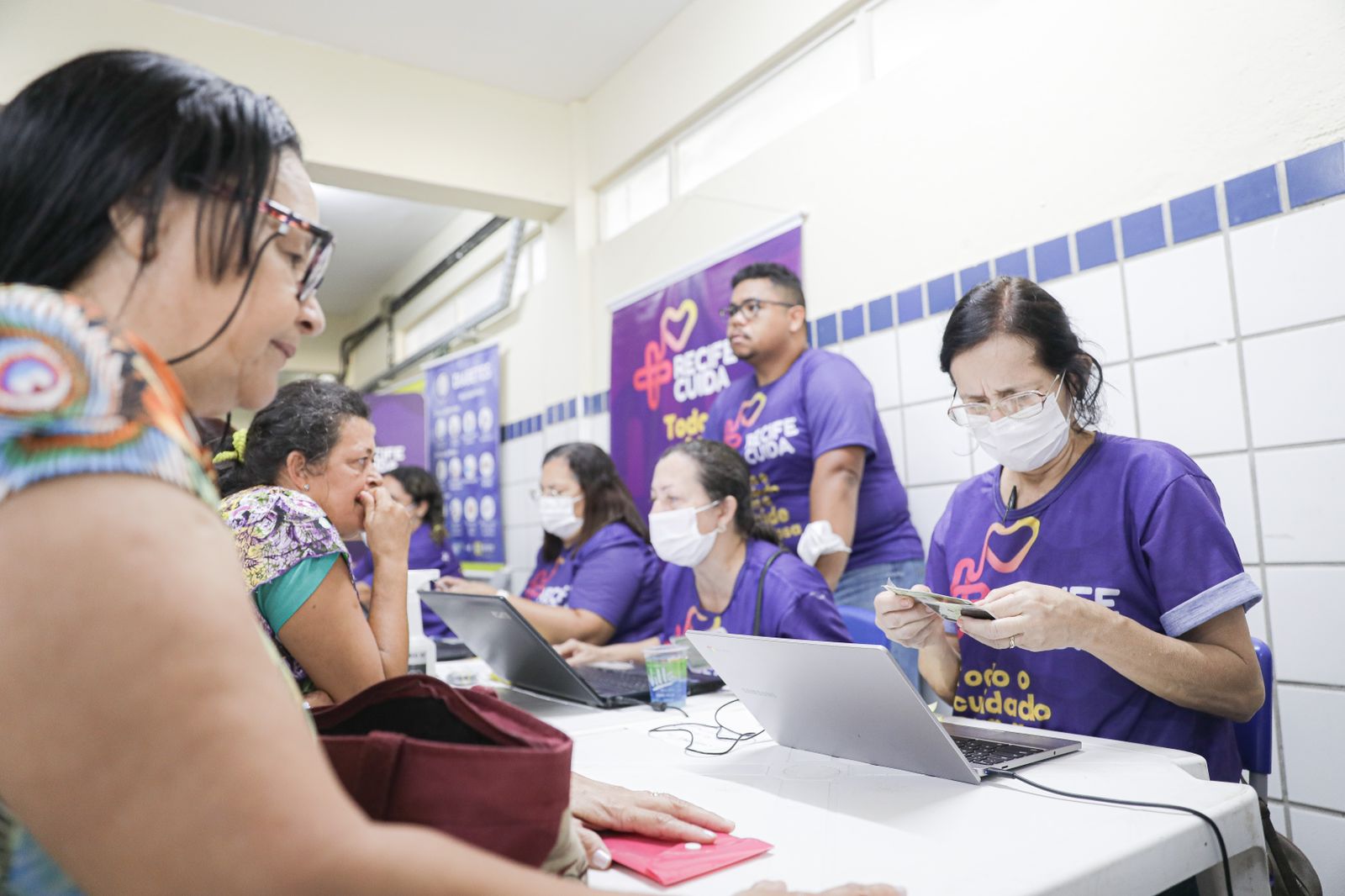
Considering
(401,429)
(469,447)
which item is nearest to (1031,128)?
(469,447)

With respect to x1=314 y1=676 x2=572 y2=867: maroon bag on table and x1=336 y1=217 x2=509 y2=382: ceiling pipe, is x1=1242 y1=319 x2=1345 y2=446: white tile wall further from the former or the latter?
x1=336 y1=217 x2=509 y2=382: ceiling pipe

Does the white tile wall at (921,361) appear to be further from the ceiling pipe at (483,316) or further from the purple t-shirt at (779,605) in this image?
the ceiling pipe at (483,316)

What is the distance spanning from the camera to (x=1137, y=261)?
7.05 ft

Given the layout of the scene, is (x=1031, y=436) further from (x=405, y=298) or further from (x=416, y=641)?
(x=405, y=298)

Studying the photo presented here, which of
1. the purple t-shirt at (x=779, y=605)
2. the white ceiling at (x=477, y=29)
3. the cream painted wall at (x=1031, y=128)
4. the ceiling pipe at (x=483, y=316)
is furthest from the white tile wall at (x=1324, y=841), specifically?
the ceiling pipe at (x=483, y=316)

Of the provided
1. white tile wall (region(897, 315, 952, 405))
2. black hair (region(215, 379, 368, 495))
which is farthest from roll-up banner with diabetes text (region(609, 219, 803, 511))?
black hair (region(215, 379, 368, 495))

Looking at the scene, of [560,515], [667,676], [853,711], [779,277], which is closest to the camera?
[853,711]

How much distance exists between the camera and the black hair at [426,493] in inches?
163

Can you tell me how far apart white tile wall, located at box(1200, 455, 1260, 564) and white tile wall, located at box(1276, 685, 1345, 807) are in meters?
0.31

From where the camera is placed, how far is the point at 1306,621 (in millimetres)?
1855

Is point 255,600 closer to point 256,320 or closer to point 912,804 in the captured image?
point 256,320

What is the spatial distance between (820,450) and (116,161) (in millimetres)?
2227

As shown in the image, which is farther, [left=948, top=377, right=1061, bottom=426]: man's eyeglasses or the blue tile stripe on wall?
the blue tile stripe on wall

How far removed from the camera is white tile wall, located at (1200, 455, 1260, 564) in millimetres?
1954
